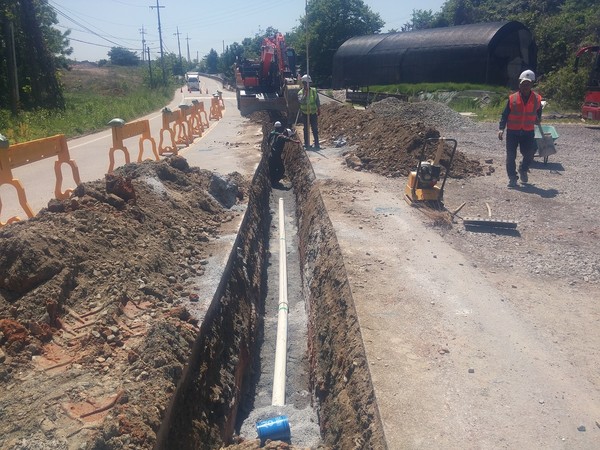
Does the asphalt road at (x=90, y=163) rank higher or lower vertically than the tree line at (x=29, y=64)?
lower

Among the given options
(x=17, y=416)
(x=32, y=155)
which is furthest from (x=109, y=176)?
(x=17, y=416)

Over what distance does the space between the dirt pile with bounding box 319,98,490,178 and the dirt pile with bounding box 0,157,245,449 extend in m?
5.97

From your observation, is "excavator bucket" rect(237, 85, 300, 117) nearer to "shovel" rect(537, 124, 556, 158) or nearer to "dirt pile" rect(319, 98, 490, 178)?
"dirt pile" rect(319, 98, 490, 178)

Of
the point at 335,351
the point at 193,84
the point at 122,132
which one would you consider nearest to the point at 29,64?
the point at 122,132

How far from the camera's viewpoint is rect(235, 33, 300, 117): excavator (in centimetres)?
2170

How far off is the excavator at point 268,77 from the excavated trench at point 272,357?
1342 cm

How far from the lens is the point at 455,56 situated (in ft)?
94.3

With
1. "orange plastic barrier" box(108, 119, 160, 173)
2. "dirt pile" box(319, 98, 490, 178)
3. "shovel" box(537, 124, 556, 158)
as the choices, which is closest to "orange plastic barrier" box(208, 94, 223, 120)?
"dirt pile" box(319, 98, 490, 178)

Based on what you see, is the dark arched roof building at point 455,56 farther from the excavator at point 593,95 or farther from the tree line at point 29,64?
the tree line at point 29,64

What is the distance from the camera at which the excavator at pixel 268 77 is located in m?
21.7

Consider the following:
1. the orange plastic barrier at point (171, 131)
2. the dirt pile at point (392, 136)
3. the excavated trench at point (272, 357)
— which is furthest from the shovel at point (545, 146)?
the orange plastic barrier at point (171, 131)

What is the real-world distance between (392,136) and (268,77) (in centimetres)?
1140

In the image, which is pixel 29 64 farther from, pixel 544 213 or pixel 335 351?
pixel 335 351

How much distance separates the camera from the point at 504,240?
276 inches
